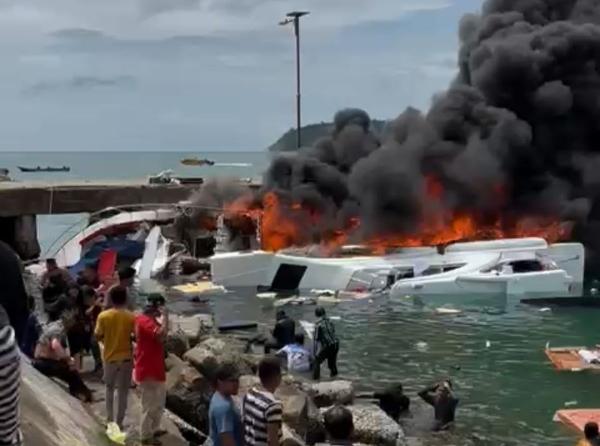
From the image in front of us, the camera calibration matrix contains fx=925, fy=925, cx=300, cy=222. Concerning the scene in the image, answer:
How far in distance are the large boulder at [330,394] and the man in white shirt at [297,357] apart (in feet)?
10.2

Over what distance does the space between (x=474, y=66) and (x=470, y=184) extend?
1059cm

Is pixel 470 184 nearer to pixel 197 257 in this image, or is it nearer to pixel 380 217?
pixel 380 217

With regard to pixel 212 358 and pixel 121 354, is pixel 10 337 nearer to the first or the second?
pixel 121 354

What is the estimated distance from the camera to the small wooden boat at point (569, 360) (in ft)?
73.2

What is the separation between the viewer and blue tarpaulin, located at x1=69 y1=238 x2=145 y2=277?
41.9 m

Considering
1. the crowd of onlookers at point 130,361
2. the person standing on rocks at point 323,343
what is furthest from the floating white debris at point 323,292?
the person standing on rocks at point 323,343

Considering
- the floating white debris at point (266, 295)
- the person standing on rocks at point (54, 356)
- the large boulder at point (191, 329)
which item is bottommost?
the floating white debris at point (266, 295)

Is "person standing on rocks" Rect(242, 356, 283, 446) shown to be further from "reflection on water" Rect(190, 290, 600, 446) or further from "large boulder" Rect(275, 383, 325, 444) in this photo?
"reflection on water" Rect(190, 290, 600, 446)

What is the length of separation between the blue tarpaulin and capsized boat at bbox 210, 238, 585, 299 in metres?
4.62

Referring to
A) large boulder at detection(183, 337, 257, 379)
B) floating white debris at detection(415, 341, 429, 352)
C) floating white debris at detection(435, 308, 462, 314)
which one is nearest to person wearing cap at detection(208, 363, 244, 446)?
large boulder at detection(183, 337, 257, 379)

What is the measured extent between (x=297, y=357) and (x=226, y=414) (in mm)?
14488

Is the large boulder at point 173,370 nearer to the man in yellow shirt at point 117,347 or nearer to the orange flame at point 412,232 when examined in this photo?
the man in yellow shirt at point 117,347

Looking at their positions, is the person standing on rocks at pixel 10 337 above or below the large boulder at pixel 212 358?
above

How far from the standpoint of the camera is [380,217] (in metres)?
47.1
